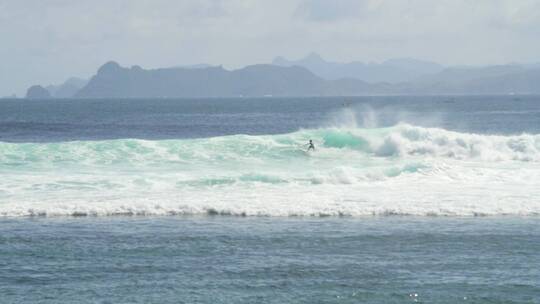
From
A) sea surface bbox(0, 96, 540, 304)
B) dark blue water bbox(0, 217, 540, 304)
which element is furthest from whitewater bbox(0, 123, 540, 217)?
dark blue water bbox(0, 217, 540, 304)

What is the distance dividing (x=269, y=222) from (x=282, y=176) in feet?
29.9

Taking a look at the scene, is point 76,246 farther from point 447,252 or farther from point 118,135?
point 118,135

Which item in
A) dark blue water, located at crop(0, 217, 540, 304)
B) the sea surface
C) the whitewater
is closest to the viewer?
dark blue water, located at crop(0, 217, 540, 304)

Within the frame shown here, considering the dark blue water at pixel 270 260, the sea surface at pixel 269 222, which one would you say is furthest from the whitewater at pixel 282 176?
the dark blue water at pixel 270 260

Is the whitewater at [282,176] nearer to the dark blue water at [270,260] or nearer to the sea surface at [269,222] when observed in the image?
the sea surface at [269,222]

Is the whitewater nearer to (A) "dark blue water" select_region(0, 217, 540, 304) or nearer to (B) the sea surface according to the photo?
(B) the sea surface

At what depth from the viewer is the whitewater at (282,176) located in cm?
2702

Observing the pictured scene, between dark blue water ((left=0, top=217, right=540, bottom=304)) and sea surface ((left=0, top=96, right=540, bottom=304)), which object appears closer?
dark blue water ((left=0, top=217, right=540, bottom=304))

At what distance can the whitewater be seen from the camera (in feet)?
88.6

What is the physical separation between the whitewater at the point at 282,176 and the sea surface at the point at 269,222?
85 millimetres

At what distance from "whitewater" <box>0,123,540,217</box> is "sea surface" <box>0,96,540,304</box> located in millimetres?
85

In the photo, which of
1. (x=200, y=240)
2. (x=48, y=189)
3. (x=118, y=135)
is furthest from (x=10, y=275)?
(x=118, y=135)

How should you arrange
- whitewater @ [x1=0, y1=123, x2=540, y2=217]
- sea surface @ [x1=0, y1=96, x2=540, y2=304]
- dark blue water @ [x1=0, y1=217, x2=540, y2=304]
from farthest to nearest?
whitewater @ [x1=0, y1=123, x2=540, y2=217]
sea surface @ [x1=0, y1=96, x2=540, y2=304]
dark blue water @ [x1=0, y1=217, x2=540, y2=304]

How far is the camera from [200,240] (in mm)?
22094
